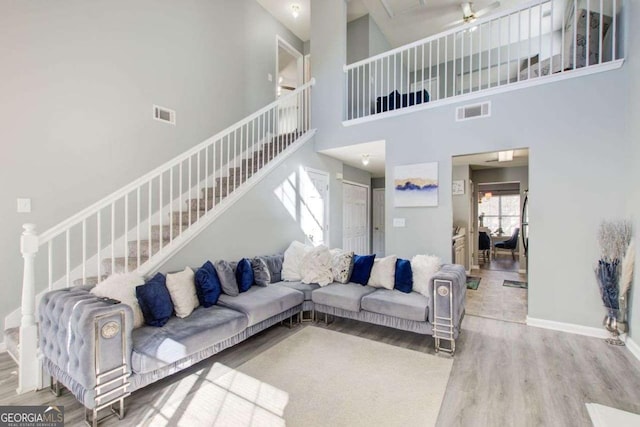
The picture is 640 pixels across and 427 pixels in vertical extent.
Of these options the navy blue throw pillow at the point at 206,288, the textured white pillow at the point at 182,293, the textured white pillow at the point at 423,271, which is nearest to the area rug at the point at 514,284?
the textured white pillow at the point at 423,271

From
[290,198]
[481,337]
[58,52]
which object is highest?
[58,52]

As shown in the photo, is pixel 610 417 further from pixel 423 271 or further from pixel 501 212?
pixel 501 212

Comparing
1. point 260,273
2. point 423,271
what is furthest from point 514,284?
point 260,273

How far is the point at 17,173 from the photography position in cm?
287

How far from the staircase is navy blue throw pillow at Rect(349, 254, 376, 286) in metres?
1.80

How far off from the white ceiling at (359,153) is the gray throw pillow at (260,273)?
2653 millimetres

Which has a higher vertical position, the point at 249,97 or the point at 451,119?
the point at 249,97

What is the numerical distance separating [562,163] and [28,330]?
5350 mm

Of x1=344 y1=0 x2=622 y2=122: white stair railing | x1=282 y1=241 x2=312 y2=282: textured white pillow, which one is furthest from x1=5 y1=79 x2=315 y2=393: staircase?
x1=344 y1=0 x2=622 y2=122: white stair railing

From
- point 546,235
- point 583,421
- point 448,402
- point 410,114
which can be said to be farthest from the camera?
point 410,114

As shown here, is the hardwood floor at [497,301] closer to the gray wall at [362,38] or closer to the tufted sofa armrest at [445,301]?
the tufted sofa armrest at [445,301]

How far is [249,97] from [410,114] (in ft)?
10.1

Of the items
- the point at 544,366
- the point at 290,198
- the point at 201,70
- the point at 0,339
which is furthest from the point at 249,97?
the point at 544,366

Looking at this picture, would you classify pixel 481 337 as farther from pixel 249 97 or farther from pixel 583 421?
pixel 249 97
